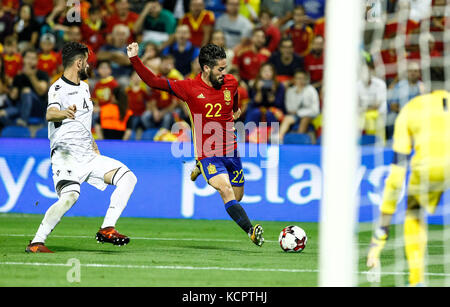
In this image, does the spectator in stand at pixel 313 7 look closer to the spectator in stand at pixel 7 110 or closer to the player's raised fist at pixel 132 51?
the spectator in stand at pixel 7 110

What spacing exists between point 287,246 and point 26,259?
2.67 meters

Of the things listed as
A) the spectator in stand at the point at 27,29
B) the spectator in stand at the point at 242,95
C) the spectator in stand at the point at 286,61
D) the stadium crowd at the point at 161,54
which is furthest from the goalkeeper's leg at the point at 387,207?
the spectator in stand at the point at 27,29

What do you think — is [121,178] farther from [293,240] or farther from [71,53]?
[293,240]

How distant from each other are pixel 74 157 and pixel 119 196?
0.65 metres

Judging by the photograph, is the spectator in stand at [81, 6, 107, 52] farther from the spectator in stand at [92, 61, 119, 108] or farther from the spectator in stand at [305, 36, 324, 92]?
the spectator in stand at [305, 36, 324, 92]

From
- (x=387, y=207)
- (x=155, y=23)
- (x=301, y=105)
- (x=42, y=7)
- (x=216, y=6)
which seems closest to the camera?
(x=387, y=207)

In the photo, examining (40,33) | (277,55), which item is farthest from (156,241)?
(40,33)

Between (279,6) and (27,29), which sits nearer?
(279,6)

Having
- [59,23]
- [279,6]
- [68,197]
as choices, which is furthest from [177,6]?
[68,197]

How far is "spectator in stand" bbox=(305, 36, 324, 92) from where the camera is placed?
1435cm

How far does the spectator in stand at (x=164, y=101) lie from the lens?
14.0 m

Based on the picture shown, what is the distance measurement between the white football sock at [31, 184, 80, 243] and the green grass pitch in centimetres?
26

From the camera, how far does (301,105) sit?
1352cm
